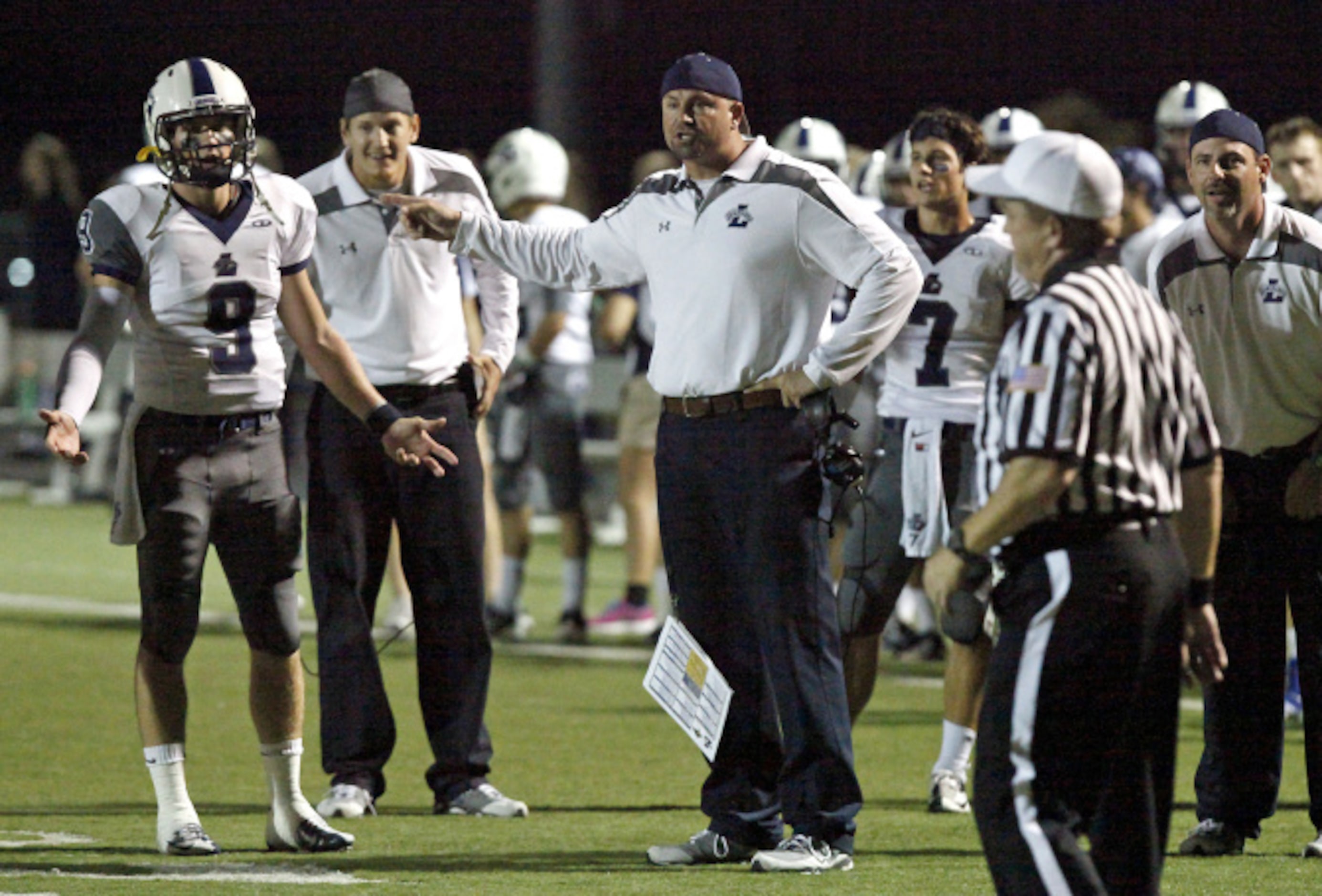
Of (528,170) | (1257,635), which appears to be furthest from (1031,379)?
Result: (528,170)

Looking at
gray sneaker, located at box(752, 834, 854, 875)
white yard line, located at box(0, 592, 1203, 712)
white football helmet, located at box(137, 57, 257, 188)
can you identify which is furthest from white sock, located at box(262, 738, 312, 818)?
white yard line, located at box(0, 592, 1203, 712)

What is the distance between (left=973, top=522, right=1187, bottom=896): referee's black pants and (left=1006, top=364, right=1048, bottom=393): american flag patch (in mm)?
342

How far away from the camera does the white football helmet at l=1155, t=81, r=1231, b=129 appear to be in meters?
9.82

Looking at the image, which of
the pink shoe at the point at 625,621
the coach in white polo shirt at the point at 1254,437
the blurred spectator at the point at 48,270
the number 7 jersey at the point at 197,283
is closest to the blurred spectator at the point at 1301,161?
the coach in white polo shirt at the point at 1254,437

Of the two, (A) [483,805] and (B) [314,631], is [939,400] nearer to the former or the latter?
(A) [483,805]

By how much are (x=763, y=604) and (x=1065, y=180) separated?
1.98 meters

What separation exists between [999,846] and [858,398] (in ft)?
17.1

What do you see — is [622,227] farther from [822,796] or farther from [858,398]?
[858,398]

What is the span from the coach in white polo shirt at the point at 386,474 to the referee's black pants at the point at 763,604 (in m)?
1.23

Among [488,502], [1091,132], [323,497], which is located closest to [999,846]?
[323,497]

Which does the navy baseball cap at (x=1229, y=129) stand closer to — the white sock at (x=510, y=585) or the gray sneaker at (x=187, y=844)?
the gray sneaker at (x=187, y=844)

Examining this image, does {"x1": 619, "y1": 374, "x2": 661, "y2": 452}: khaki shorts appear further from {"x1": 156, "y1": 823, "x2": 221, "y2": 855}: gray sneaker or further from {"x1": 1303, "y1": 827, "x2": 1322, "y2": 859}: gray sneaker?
{"x1": 1303, "y1": 827, "x2": 1322, "y2": 859}: gray sneaker

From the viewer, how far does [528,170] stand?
10711mm

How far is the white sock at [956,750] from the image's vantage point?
7.14 meters
